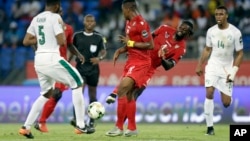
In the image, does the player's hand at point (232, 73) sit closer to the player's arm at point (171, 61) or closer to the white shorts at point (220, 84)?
the white shorts at point (220, 84)

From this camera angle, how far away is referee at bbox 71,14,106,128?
17844mm

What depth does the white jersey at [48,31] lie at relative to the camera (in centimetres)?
1406

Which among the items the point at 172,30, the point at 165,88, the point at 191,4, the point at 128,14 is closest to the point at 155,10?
the point at 191,4

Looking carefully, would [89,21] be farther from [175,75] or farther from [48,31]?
[175,75]

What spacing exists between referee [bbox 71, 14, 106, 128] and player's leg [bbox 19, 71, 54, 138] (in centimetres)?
348

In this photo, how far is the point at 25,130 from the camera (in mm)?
14062

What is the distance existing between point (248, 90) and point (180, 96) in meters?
1.79

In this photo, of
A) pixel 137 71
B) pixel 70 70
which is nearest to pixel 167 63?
pixel 137 71

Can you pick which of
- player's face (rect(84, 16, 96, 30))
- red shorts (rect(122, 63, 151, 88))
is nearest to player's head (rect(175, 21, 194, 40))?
red shorts (rect(122, 63, 151, 88))

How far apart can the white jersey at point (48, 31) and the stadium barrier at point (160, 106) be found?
24.4 ft

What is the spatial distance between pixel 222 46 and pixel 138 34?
2.36 metres

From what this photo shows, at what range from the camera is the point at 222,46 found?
643 inches

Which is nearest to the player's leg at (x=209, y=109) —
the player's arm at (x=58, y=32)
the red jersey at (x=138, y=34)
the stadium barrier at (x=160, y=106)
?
the red jersey at (x=138, y=34)

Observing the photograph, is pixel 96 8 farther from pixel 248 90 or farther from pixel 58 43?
pixel 58 43
